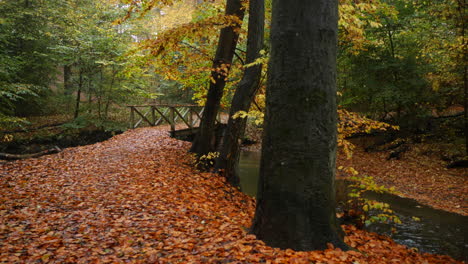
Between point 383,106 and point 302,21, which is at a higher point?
point 383,106

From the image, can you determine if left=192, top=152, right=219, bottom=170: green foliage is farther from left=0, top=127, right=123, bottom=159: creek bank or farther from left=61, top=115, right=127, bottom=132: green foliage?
left=61, top=115, right=127, bottom=132: green foliage

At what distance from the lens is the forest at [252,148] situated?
111 inches

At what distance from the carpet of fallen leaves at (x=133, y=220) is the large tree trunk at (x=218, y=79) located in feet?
2.94

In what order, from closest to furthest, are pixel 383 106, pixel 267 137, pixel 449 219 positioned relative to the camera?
pixel 267 137 < pixel 449 219 < pixel 383 106

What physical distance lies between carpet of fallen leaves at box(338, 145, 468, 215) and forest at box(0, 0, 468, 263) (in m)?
0.08

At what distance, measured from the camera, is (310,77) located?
9.07 ft

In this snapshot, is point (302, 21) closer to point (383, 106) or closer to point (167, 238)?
point (167, 238)

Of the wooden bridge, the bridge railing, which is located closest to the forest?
the wooden bridge

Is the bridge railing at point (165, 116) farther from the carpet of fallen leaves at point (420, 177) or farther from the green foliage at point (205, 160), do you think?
the carpet of fallen leaves at point (420, 177)

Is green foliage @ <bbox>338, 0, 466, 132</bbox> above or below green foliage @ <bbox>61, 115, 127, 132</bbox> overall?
above

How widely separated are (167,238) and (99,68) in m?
12.2

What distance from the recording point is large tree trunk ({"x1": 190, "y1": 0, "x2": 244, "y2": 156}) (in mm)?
7000

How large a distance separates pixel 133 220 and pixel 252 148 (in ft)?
40.8

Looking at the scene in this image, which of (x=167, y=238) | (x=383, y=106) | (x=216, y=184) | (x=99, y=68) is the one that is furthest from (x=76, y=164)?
(x=383, y=106)
